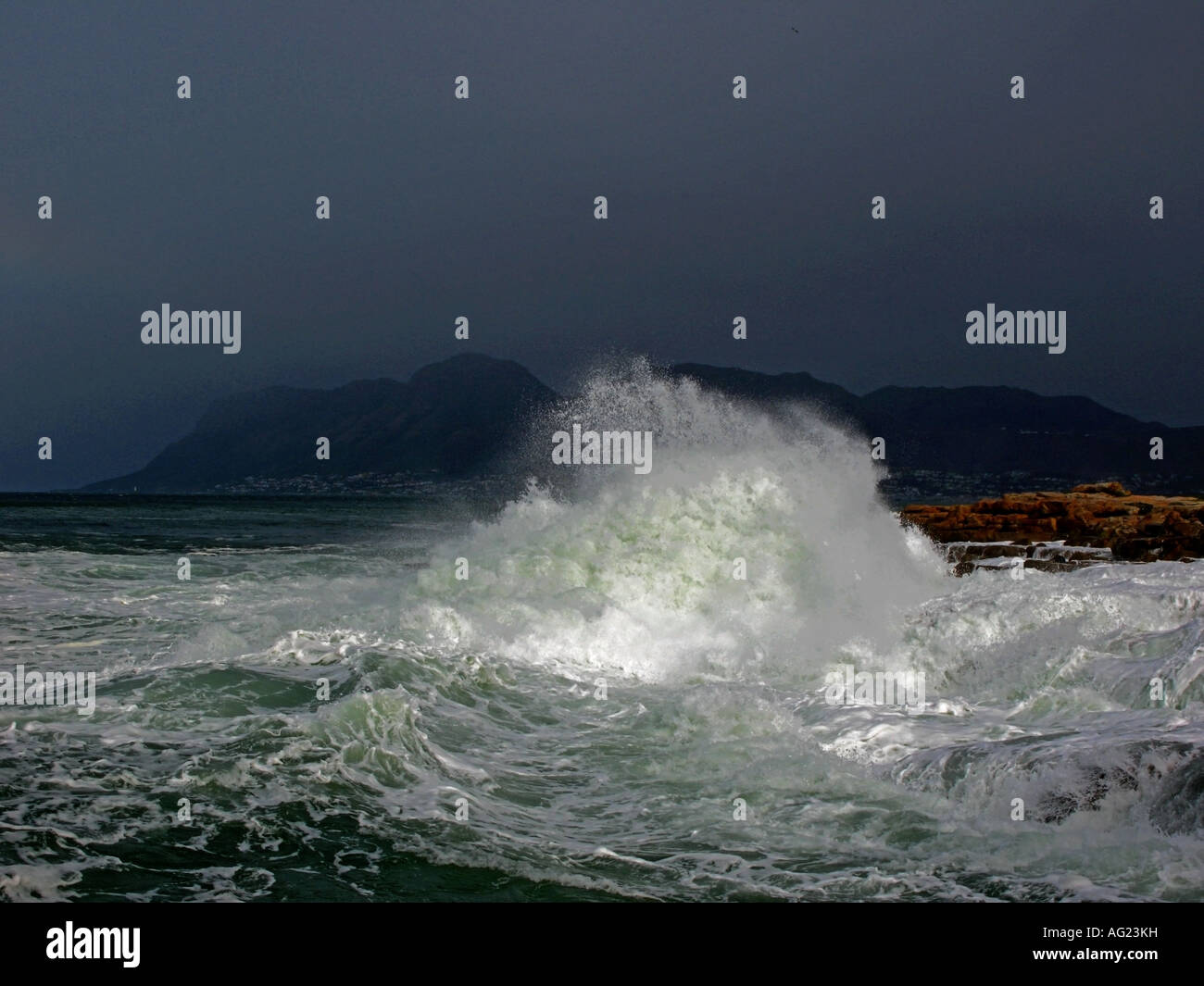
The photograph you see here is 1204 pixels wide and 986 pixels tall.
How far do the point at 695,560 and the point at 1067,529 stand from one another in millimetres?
13645

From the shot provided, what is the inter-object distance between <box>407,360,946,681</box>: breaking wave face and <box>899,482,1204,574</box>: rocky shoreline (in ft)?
8.50

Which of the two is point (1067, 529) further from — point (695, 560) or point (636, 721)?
point (636, 721)

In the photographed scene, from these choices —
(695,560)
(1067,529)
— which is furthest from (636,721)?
(1067,529)

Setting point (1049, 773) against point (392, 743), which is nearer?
point (1049, 773)

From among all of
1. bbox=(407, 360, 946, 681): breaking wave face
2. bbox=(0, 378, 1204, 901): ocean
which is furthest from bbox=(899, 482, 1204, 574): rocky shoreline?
bbox=(0, 378, 1204, 901): ocean

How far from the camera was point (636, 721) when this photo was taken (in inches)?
404

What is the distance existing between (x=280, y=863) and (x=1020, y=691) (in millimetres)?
8102

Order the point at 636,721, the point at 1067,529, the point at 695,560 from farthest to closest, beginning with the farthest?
the point at 1067,529, the point at 695,560, the point at 636,721

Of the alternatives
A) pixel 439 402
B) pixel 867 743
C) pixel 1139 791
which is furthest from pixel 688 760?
pixel 439 402

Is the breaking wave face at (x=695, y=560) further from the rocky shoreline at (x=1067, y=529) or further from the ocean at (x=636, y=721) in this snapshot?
the rocky shoreline at (x=1067, y=529)

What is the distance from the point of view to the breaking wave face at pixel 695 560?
13875mm

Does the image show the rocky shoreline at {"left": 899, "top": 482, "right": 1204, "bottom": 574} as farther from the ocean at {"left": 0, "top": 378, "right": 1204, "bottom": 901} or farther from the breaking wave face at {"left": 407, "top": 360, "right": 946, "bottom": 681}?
the ocean at {"left": 0, "top": 378, "right": 1204, "bottom": 901}
